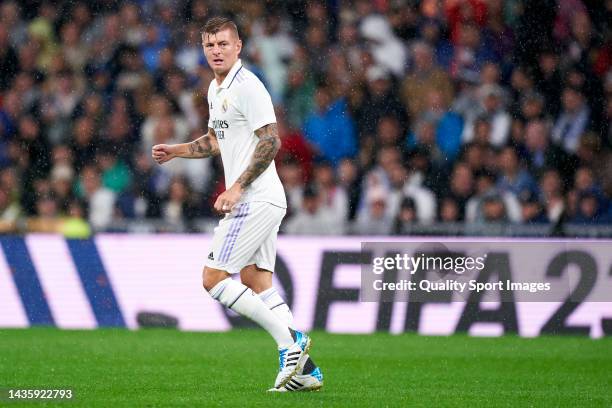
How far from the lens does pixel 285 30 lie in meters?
15.1

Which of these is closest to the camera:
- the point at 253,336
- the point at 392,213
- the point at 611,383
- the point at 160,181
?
the point at 611,383

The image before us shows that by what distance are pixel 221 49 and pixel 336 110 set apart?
7.06 metres

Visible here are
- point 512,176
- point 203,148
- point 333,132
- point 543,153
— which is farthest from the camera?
point 333,132

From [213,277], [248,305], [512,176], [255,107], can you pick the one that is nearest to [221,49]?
[255,107]

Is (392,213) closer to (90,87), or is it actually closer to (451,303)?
(451,303)

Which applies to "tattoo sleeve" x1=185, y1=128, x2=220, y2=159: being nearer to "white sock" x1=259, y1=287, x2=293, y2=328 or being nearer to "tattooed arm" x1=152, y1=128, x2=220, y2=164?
"tattooed arm" x1=152, y1=128, x2=220, y2=164

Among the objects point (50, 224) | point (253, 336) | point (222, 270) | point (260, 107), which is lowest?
point (253, 336)

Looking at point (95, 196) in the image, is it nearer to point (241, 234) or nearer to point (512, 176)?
point (512, 176)

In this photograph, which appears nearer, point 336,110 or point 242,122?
point 242,122

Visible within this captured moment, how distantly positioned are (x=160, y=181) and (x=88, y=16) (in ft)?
10.3

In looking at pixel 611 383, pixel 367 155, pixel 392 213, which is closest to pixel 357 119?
pixel 367 155

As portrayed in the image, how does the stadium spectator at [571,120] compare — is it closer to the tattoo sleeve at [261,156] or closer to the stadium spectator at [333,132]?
the stadium spectator at [333,132]

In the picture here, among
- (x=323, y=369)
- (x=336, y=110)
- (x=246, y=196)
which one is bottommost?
(x=323, y=369)

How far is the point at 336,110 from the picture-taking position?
14.0 meters
